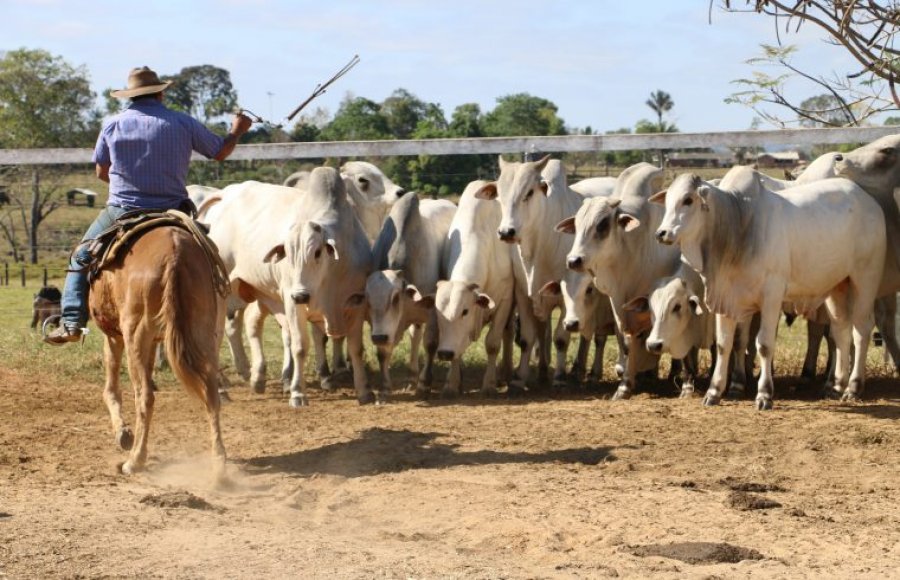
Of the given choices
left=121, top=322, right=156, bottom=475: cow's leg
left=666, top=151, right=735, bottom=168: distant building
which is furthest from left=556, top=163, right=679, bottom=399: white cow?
left=121, top=322, right=156, bottom=475: cow's leg

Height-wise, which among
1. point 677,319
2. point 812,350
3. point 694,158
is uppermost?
point 694,158

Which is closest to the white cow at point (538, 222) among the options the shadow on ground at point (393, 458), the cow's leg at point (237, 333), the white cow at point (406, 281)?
the white cow at point (406, 281)

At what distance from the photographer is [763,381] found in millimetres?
11602

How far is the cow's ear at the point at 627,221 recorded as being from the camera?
12.3 metres

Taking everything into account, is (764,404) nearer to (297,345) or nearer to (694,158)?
(297,345)

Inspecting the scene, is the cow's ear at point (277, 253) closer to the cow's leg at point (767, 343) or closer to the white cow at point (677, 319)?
the white cow at point (677, 319)

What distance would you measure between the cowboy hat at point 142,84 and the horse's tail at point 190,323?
4.60 ft

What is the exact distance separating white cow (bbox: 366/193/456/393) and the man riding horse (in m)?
2.90

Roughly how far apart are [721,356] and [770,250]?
0.98m

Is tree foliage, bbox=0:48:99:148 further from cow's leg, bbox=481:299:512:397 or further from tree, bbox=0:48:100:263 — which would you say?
cow's leg, bbox=481:299:512:397

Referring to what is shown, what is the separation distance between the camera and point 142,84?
32.0 feet

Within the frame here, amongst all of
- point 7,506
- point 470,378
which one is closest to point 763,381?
point 470,378

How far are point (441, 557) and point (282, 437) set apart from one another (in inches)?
163

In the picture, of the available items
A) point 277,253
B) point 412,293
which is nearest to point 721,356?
point 412,293
